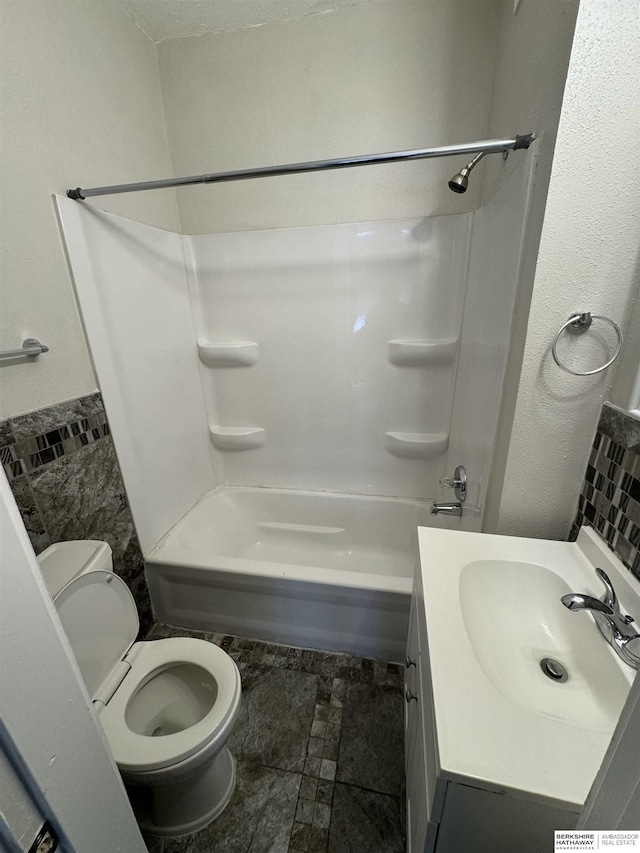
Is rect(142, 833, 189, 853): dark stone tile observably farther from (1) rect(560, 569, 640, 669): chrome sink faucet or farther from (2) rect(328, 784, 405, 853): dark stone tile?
(1) rect(560, 569, 640, 669): chrome sink faucet

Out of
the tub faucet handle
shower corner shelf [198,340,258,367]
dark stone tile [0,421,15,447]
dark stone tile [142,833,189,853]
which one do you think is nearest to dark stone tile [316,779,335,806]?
dark stone tile [142,833,189,853]

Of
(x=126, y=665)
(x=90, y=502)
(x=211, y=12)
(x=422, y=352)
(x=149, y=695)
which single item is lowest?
(x=149, y=695)

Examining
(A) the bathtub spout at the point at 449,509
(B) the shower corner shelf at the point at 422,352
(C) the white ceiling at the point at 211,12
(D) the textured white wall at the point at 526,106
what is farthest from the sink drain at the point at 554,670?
(C) the white ceiling at the point at 211,12

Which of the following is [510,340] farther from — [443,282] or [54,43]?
[54,43]

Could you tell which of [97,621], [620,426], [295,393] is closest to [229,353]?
[295,393]

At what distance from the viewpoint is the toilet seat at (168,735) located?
89 centimetres

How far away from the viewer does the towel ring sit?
2.67 ft

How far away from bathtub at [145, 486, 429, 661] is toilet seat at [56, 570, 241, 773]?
35cm

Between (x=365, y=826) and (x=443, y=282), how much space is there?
2044 millimetres

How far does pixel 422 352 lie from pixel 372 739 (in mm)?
1617

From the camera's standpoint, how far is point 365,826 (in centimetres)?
100

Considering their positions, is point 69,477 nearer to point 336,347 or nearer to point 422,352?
point 336,347

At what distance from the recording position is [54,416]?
44.4 inches

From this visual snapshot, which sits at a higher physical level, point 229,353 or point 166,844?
point 229,353
